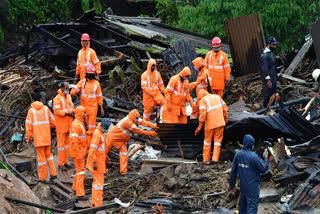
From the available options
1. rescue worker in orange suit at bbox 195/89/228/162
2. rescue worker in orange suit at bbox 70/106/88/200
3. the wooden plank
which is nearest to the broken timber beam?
rescue worker in orange suit at bbox 70/106/88/200

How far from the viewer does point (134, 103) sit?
13.9 m

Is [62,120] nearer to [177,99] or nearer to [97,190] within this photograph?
[97,190]

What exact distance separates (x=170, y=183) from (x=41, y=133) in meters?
3.23

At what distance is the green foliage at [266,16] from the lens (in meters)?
15.0

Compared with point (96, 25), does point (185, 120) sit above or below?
below

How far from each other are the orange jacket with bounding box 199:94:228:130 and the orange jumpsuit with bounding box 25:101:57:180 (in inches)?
140

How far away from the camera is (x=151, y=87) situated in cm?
1209

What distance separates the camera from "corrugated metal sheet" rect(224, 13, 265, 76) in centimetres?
1440

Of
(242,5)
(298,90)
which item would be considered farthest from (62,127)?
(242,5)

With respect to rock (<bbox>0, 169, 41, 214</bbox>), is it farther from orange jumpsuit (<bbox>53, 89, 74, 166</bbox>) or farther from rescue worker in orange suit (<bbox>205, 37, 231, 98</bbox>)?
rescue worker in orange suit (<bbox>205, 37, 231, 98</bbox>)

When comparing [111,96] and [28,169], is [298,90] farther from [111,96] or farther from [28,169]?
[28,169]

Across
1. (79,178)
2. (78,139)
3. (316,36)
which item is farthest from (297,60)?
(79,178)

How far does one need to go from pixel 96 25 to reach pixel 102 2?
827cm

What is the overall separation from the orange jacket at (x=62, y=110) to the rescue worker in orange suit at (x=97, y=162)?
74.7 inches
